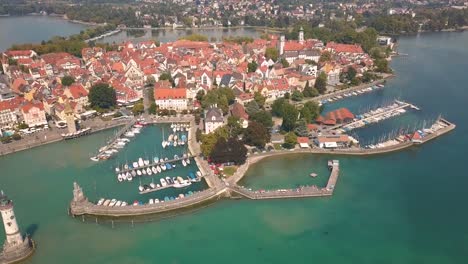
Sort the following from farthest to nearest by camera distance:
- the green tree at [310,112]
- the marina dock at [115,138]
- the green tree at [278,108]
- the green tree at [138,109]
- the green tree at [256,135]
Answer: the green tree at [138,109]
the green tree at [278,108]
the green tree at [310,112]
the marina dock at [115,138]
the green tree at [256,135]

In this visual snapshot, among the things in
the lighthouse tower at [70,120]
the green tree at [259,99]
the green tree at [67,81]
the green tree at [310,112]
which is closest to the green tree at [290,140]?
the green tree at [310,112]

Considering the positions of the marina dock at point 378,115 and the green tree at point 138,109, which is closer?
the marina dock at point 378,115

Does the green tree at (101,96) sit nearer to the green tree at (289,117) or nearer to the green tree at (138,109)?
the green tree at (138,109)

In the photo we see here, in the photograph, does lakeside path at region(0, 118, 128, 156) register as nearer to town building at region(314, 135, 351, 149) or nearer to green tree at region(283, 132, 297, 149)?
green tree at region(283, 132, 297, 149)

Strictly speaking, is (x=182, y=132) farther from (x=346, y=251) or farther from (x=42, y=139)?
(x=346, y=251)

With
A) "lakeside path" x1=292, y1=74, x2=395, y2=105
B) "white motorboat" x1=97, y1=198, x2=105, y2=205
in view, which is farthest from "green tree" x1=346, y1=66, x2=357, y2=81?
"white motorboat" x1=97, y1=198, x2=105, y2=205
